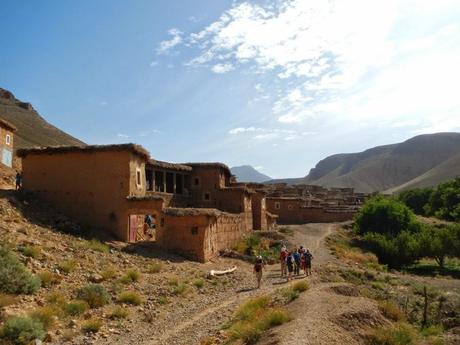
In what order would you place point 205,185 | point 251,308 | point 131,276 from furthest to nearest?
1. point 205,185
2. point 131,276
3. point 251,308

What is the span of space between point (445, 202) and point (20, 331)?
51.8m

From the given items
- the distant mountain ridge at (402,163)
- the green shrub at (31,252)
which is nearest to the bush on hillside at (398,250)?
the green shrub at (31,252)

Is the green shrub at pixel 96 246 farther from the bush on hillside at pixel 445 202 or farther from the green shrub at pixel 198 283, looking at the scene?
the bush on hillside at pixel 445 202

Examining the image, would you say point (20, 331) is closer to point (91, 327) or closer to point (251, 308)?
point (91, 327)

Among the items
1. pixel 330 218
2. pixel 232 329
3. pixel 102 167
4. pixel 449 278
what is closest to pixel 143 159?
pixel 102 167

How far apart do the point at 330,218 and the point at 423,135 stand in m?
115

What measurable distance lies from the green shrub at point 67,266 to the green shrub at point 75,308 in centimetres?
226

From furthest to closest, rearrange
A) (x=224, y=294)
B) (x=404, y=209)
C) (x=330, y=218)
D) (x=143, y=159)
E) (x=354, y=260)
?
(x=330, y=218) < (x=404, y=209) < (x=354, y=260) < (x=143, y=159) < (x=224, y=294)

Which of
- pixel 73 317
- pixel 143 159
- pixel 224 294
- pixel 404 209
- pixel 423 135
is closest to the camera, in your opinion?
pixel 73 317

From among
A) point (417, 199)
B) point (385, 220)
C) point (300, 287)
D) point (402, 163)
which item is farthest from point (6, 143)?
point (402, 163)

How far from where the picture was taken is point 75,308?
36.4 ft

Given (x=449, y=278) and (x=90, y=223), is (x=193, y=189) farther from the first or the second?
(x=449, y=278)

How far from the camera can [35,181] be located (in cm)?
2156

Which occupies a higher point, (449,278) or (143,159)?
(143,159)
